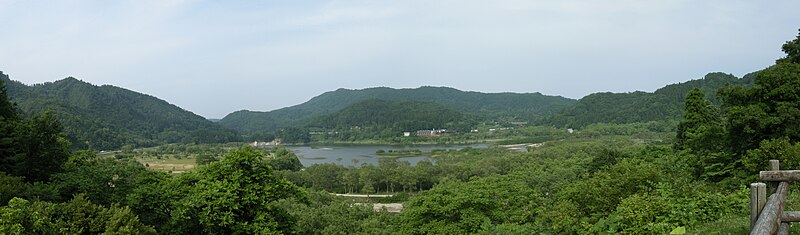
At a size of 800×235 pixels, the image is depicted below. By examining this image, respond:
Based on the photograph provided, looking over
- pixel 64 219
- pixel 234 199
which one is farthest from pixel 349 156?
pixel 64 219

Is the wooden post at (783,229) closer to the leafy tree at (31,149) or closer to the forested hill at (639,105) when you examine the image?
the leafy tree at (31,149)

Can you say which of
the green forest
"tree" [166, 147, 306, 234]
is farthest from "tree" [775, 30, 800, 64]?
"tree" [166, 147, 306, 234]

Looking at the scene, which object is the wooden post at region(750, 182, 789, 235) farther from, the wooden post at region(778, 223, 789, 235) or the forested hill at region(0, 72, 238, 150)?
the forested hill at region(0, 72, 238, 150)

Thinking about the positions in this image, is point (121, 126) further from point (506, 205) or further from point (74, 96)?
point (506, 205)

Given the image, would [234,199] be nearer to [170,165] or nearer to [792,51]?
[792,51]

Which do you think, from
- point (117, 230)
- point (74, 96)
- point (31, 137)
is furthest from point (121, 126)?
point (117, 230)

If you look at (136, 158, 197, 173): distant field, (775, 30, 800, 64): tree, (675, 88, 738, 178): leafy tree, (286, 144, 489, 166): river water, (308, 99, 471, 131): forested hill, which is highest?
(308, 99, 471, 131): forested hill
